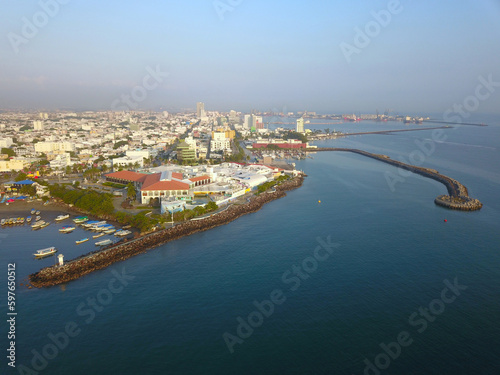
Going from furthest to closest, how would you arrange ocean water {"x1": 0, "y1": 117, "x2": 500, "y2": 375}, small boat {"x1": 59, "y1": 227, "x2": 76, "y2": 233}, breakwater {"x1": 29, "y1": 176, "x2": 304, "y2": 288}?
small boat {"x1": 59, "y1": 227, "x2": 76, "y2": 233} < breakwater {"x1": 29, "y1": 176, "x2": 304, "y2": 288} < ocean water {"x1": 0, "y1": 117, "x2": 500, "y2": 375}

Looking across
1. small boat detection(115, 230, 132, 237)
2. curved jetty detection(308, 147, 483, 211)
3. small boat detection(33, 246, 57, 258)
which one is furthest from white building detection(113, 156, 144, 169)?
curved jetty detection(308, 147, 483, 211)

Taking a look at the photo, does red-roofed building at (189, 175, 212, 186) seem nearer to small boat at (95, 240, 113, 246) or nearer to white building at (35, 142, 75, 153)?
small boat at (95, 240, 113, 246)

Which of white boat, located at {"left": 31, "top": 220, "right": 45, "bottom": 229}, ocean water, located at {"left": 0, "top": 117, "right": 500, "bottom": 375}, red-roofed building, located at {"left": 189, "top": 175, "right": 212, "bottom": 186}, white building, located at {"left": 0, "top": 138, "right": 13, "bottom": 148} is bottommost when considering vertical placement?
ocean water, located at {"left": 0, "top": 117, "right": 500, "bottom": 375}

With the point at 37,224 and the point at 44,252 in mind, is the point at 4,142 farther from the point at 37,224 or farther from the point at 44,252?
the point at 44,252

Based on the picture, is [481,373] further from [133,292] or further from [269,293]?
[133,292]

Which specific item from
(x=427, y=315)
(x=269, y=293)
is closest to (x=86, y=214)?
(x=269, y=293)
